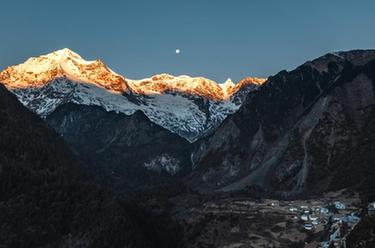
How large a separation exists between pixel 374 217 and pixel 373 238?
29.4m

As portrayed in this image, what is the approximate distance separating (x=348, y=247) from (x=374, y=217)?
17.1 m

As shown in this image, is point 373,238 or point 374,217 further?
point 374,217

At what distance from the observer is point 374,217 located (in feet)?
651

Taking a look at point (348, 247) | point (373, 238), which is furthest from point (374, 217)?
point (373, 238)

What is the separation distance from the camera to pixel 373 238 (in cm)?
17050

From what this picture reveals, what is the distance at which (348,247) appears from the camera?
187875 mm

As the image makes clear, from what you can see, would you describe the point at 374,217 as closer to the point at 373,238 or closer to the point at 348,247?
the point at 348,247

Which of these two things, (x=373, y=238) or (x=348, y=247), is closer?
(x=373, y=238)
